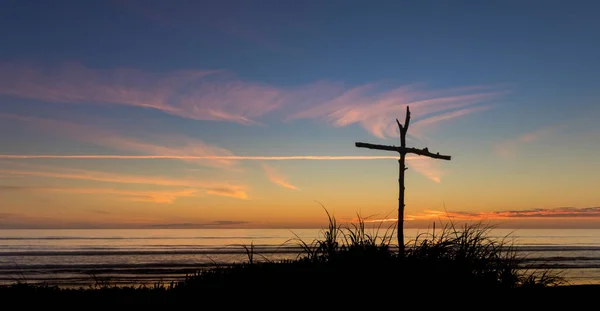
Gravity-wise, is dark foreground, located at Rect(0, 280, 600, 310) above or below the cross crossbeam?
below

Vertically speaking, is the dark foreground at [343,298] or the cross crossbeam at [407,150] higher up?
the cross crossbeam at [407,150]

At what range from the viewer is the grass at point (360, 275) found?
39.4ft

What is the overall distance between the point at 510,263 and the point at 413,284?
3771mm

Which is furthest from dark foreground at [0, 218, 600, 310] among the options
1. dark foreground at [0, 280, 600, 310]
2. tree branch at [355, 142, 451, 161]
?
tree branch at [355, 142, 451, 161]

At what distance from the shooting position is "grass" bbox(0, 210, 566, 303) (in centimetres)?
1202

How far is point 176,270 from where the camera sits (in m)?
41.9

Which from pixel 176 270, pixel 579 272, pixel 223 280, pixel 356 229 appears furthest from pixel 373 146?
pixel 579 272

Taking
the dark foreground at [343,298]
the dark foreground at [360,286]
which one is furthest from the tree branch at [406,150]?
the dark foreground at [343,298]

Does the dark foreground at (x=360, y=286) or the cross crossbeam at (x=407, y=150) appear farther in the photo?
the cross crossbeam at (x=407, y=150)

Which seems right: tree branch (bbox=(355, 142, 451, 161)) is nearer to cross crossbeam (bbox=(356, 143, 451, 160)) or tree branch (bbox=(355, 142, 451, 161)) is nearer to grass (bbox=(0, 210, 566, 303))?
cross crossbeam (bbox=(356, 143, 451, 160))

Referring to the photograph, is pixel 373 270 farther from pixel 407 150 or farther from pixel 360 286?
pixel 407 150

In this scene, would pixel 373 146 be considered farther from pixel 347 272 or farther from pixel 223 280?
pixel 223 280

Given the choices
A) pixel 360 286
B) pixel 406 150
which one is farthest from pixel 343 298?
pixel 406 150

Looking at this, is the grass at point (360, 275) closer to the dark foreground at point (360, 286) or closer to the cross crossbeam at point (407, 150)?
the dark foreground at point (360, 286)
